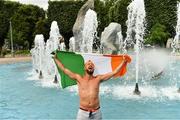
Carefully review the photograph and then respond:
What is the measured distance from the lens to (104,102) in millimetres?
19750

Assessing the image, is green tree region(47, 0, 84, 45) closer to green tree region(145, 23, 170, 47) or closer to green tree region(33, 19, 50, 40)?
green tree region(33, 19, 50, 40)

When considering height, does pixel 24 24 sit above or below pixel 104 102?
above

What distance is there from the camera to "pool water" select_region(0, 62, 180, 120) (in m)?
17.3

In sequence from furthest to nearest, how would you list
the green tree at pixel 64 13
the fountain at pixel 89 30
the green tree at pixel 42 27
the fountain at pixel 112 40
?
the green tree at pixel 64 13 < the green tree at pixel 42 27 < the fountain at pixel 89 30 < the fountain at pixel 112 40

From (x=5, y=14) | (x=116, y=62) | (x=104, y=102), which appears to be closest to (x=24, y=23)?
(x=5, y=14)

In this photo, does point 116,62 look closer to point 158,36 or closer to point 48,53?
point 48,53

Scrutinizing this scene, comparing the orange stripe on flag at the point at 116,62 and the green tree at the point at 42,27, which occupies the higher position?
the green tree at the point at 42,27

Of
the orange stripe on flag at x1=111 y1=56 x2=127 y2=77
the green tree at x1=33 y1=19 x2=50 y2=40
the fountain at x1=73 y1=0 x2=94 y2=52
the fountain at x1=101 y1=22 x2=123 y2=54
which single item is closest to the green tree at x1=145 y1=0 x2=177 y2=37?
the green tree at x1=33 y1=19 x2=50 y2=40

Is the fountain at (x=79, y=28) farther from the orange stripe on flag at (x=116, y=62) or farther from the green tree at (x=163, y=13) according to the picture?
the green tree at (x=163, y=13)

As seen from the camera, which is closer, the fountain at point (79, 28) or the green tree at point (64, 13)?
the fountain at point (79, 28)

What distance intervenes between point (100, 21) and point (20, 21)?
10423 millimetres

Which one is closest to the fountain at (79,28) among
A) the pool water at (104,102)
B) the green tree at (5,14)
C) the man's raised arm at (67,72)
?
the pool water at (104,102)

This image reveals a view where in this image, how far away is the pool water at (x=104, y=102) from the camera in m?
17.3

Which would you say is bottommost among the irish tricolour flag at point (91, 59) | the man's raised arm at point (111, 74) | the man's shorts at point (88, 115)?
the man's shorts at point (88, 115)
